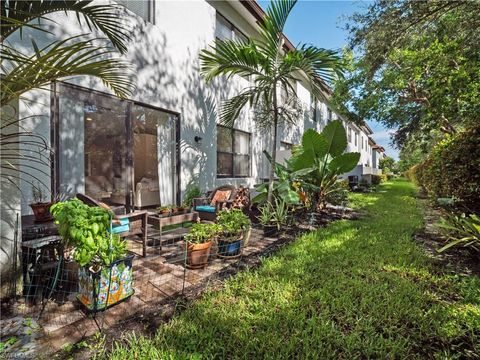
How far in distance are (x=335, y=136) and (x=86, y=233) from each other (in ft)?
18.9

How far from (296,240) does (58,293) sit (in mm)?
3889

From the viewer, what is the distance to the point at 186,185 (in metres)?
6.94

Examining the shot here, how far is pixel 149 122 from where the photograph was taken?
633cm

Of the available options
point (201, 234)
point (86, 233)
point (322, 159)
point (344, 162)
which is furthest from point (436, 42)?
point (86, 233)

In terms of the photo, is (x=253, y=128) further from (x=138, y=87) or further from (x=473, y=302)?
(x=473, y=302)

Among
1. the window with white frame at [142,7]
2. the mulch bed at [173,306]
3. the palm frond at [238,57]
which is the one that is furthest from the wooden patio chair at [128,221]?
the window with white frame at [142,7]

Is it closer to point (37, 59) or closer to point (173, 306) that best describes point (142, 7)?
point (37, 59)

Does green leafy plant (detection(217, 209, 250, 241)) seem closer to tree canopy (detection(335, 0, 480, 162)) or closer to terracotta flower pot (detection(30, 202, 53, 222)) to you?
terracotta flower pot (detection(30, 202, 53, 222))

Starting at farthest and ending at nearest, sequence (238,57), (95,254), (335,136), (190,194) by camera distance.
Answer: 1. (190,194)
2. (335,136)
3. (238,57)
4. (95,254)

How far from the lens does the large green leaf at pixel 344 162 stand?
19.6 feet

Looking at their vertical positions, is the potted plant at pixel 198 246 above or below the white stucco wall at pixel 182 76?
below

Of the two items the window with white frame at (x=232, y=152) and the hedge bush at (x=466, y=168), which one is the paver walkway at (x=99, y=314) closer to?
the hedge bush at (x=466, y=168)

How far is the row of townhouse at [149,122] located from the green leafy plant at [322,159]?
119 cm

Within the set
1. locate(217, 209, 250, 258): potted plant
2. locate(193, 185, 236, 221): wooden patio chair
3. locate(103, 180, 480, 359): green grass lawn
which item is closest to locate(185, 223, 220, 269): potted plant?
locate(217, 209, 250, 258): potted plant
